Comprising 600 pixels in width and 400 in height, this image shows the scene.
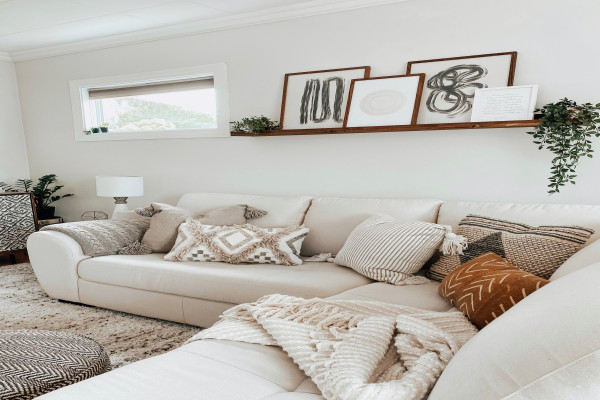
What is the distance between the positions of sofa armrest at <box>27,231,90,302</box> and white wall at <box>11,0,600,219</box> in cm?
122

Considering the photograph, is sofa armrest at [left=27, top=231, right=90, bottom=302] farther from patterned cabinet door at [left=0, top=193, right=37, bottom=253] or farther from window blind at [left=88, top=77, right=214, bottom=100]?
window blind at [left=88, top=77, right=214, bottom=100]

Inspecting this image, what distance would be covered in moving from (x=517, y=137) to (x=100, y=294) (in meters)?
2.86

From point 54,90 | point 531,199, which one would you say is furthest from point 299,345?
point 54,90

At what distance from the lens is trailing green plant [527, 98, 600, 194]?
2.50 meters

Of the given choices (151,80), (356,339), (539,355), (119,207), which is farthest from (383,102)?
(539,355)

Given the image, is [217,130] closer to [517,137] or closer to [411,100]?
[411,100]

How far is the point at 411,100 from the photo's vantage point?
10.1 ft

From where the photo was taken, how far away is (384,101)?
10.4 ft

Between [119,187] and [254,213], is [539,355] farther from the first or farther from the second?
[119,187]

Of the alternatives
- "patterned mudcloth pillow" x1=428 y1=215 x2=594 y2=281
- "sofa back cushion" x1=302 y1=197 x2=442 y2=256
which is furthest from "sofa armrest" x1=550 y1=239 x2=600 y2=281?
"sofa back cushion" x1=302 y1=197 x2=442 y2=256

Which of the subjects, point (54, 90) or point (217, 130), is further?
point (54, 90)

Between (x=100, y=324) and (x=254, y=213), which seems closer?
(x=100, y=324)

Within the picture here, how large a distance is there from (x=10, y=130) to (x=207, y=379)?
16.5 feet

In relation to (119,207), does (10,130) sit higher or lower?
higher
